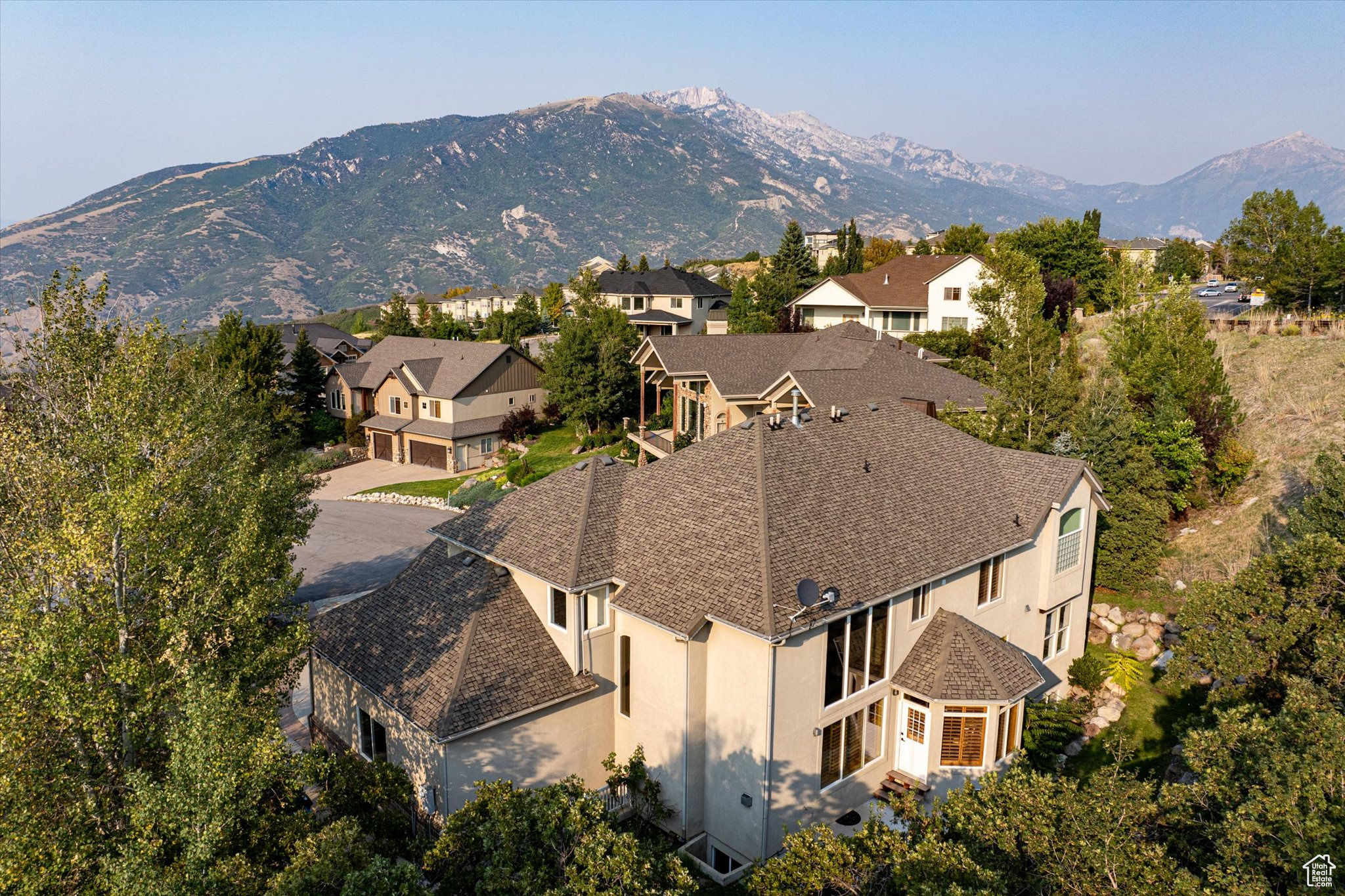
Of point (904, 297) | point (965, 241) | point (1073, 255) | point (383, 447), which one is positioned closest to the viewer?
point (383, 447)

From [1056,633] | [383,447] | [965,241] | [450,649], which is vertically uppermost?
[965,241]

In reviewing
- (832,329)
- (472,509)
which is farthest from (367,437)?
(472,509)

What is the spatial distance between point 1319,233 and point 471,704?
6027 cm

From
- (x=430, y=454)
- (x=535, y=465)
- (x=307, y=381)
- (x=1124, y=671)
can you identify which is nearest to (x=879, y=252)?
(x=535, y=465)

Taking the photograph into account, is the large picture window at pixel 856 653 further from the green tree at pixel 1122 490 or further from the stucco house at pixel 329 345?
the stucco house at pixel 329 345

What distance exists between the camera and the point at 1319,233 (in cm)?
5106

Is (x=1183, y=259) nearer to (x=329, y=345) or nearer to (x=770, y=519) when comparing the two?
(x=770, y=519)

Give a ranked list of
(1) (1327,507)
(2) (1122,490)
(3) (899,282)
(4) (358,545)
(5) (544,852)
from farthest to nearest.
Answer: (3) (899,282), (4) (358,545), (2) (1122,490), (1) (1327,507), (5) (544,852)

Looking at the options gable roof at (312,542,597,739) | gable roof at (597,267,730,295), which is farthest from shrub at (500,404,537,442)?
gable roof at (312,542,597,739)

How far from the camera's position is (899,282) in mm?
67062

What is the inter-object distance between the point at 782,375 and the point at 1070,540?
746 inches

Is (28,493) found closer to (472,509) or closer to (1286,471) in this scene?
A: (472,509)

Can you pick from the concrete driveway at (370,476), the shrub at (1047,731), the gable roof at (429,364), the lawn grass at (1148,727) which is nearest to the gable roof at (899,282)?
the gable roof at (429,364)

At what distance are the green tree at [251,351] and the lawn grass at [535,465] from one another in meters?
12.6
